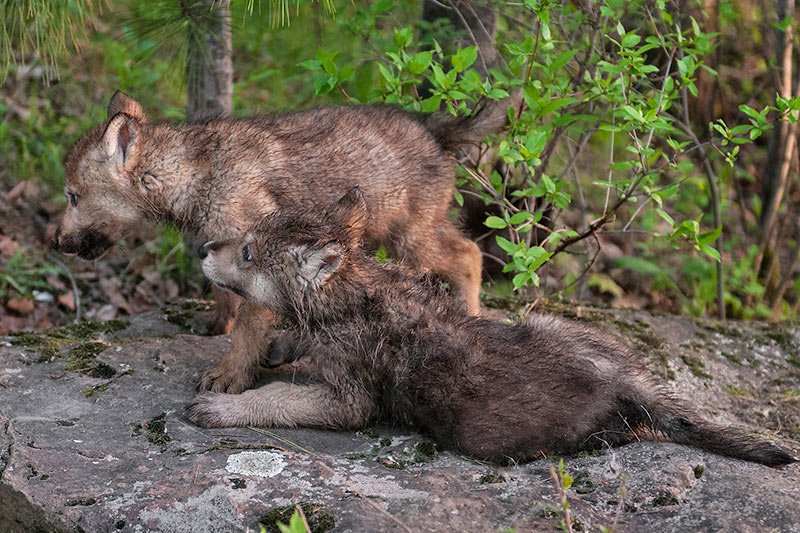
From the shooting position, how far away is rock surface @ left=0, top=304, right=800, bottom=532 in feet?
12.6

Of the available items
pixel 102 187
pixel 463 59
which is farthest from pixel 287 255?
pixel 463 59

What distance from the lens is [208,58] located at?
6.94m

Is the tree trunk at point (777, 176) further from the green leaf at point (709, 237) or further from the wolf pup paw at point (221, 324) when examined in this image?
the wolf pup paw at point (221, 324)

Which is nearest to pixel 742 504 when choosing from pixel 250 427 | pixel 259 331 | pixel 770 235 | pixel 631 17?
pixel 250 427

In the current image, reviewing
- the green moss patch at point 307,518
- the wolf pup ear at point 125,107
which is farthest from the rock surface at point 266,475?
the wolf pup ear at point 125,107

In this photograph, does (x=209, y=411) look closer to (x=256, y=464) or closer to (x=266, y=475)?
(x=256, y=464)

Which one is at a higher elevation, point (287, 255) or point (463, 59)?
point (463, 59)

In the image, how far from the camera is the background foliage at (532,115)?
5.75 meters

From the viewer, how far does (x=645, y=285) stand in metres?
10.1

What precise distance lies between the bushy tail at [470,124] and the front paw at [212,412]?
7.87ft

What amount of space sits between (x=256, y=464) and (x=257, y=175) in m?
2.01

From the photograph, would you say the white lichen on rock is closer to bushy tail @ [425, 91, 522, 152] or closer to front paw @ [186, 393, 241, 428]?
front paw @ [186, 393, 241, 428]

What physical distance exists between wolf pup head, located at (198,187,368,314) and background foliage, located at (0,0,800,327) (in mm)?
958

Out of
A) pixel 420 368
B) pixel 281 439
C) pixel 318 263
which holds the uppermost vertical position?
pixel 318 263
